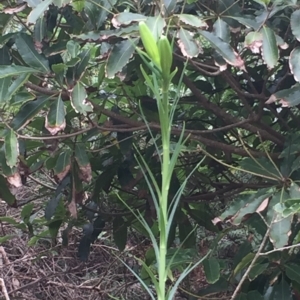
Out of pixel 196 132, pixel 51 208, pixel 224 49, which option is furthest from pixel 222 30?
pixel 51 208

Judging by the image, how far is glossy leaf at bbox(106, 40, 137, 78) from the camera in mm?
1333

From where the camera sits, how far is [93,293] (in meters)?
2.49

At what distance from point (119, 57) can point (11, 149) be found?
0.38 m

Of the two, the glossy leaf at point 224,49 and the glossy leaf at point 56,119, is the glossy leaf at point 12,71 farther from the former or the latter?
the glossy leaf at point 224,49

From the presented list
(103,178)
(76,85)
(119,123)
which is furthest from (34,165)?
(76,85)

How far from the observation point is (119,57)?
1336 mm

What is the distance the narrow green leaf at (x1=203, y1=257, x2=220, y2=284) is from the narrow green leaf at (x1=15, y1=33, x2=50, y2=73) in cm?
72

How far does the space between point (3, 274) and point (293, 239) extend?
143cm

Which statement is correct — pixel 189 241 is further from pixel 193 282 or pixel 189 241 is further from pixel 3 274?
pixel 3 274

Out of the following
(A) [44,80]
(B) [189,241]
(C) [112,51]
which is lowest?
(B) [189,241]

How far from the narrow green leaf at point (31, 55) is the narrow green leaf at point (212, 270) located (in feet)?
2.36

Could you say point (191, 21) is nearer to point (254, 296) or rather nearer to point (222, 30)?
point (222, 30)

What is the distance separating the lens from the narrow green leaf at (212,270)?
163 cm

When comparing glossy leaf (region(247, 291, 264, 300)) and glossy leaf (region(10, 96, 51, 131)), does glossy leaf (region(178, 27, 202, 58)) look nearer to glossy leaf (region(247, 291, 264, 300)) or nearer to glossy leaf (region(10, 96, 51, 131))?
glossy leaf (region(10, 96, 51, 131))
